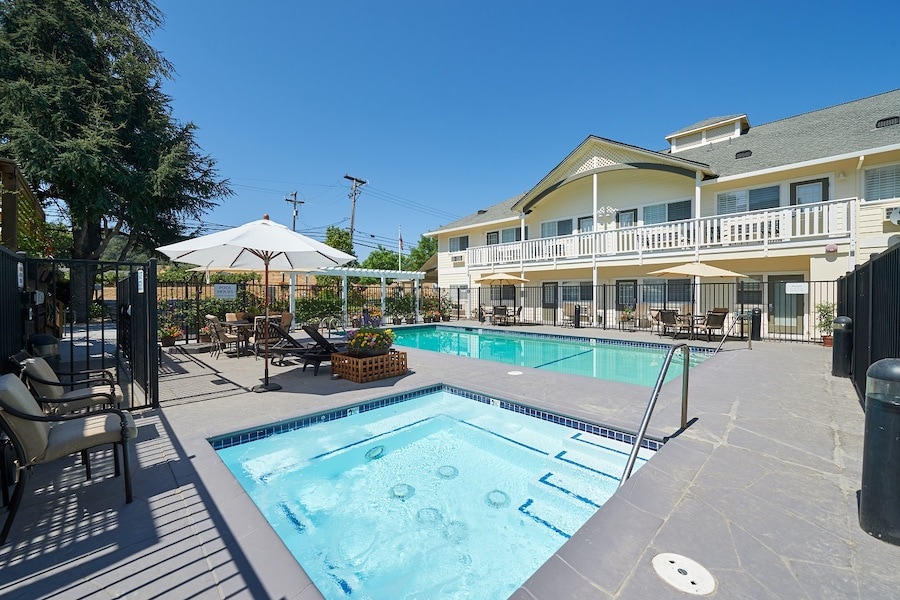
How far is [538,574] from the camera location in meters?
2.05

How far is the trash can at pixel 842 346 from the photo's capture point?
20.9 ft

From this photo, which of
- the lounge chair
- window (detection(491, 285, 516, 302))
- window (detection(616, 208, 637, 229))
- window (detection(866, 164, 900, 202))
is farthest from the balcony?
the lounge chair

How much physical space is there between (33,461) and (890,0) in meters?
19.7

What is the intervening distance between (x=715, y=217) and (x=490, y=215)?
1203 cm

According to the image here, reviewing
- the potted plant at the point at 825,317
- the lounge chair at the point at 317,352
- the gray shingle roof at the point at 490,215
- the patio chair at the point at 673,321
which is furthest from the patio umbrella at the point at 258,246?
the gray shingle roof at the point at 490,215

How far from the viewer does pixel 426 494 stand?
12.2ft

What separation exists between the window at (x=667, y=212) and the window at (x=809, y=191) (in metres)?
3.19

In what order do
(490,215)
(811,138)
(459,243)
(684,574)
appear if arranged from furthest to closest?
(459,243), (490,215), (811,138), (684,574)

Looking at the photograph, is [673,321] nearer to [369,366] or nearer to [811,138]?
[811,138]

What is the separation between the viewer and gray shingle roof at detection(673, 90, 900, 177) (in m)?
11.9

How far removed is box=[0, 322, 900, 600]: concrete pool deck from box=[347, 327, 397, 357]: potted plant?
209 centimetres

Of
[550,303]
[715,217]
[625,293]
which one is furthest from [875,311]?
[550,303]

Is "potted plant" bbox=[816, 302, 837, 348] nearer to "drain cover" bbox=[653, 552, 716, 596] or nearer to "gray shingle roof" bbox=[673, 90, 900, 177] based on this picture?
"gray shingle roof" bbox=[673, 90, 900, 177]

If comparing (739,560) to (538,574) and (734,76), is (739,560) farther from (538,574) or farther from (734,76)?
(734,76)
